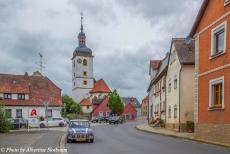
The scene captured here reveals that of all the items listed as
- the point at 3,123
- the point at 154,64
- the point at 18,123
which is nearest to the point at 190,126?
the point at 3,123

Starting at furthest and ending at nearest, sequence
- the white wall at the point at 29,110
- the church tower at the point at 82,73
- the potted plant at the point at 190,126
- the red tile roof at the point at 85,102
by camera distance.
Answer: the church tower at the point at 82,73 < the red tile roof at the point at 85,102 < the white wall at the point at 29,110 < the potted plant at the point at 190,126

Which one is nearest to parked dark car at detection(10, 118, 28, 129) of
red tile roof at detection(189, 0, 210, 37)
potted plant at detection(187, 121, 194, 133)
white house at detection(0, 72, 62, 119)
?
white house at detection(0, 72, 62, 119)

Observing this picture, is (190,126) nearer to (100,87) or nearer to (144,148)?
(144,148)

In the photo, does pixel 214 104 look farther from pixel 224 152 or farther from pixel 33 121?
pixel 33 121

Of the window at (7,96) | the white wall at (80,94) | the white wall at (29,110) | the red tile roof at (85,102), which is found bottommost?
the white wall at (29,110)

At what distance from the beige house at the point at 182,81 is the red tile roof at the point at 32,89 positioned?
29.3 meters

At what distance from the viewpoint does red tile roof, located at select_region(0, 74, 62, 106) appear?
61.4 m

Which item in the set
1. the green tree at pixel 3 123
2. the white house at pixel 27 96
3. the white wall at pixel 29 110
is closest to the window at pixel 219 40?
the green tree at pixel 3 123


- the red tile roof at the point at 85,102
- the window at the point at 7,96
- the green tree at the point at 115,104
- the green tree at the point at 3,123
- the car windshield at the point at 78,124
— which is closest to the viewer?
the car windshield at the point at 78,124

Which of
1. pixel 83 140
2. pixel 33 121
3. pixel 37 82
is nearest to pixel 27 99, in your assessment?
pixel 37 82

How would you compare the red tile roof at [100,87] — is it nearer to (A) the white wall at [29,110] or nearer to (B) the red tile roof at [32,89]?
(B) the red tile roof at [32,89]

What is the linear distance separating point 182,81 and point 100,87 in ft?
302

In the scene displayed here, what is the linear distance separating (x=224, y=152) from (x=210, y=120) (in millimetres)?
7233

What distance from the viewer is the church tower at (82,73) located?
129 meters
